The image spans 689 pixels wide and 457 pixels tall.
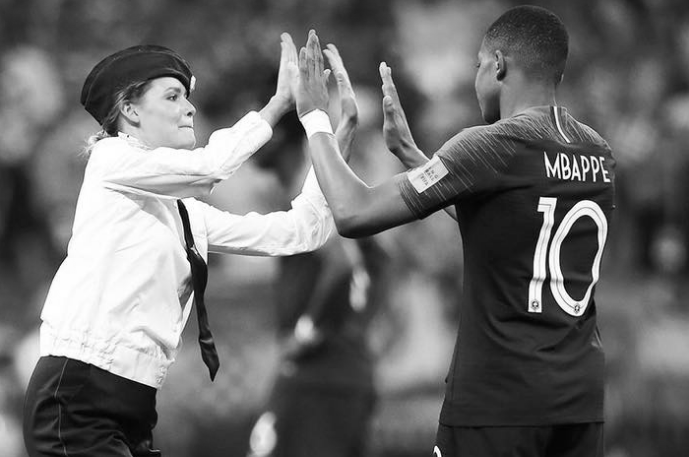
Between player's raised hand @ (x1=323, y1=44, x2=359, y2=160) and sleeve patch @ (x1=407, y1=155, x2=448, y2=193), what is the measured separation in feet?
1.70

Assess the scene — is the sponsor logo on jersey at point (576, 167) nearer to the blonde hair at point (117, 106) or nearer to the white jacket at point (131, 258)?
the white jacket at point (131, 258)

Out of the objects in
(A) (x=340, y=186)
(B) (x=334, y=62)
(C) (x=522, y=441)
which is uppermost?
(B) (x=334, y=62)

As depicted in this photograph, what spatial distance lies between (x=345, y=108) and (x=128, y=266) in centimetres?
96

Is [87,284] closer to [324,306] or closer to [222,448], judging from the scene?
[324,306]

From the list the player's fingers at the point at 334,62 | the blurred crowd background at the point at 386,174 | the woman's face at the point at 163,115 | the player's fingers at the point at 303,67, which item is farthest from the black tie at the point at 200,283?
the blurred crowd background at the point at 386,174

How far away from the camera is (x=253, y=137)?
4.19 m

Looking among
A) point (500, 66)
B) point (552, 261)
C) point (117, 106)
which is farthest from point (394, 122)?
point (117, 106)

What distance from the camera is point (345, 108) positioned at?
14.5 feet

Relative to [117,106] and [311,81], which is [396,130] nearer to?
[311,81]

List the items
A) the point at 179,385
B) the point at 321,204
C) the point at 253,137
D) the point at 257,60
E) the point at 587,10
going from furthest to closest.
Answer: the point at 587,10
the point at 257,60
the point at 179,385
the point at 321,204
the point at 253,137

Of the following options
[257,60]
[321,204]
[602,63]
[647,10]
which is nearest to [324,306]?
[321,204]

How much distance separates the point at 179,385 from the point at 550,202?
528 cm

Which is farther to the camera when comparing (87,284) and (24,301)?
(24,301)

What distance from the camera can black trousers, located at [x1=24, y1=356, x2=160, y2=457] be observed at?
13.0 ft
